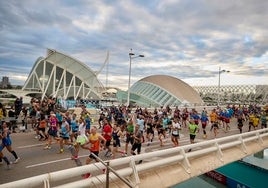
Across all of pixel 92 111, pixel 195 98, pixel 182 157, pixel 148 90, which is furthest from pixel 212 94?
pixel 182 157

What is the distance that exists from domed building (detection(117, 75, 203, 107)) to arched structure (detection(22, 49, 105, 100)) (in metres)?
8.04

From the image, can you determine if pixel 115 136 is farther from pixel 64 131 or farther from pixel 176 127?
pixel 176 127

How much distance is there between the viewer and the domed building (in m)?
45.6

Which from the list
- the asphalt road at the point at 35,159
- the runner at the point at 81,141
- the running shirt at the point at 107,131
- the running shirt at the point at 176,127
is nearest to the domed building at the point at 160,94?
the running shirt at the point at 176,127

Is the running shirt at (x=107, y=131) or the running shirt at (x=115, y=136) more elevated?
the running shirt at (x=107, y=131)

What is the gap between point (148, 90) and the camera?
5019cm

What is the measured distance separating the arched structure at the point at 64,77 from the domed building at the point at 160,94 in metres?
8.04

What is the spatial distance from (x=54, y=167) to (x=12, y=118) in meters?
8.24

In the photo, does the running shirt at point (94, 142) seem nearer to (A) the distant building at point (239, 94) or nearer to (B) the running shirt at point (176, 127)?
(B) the running shirt at point (176, 127)

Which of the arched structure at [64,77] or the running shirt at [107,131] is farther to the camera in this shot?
the arched structure at [64,77]

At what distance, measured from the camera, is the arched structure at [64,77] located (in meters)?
51.1

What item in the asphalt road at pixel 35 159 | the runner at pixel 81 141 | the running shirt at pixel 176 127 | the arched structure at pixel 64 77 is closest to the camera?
the asphalt road at pixel 35 159

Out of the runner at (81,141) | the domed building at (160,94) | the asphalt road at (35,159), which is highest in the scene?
the domed building at (160,94)

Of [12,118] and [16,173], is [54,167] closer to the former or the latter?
[16,173]
